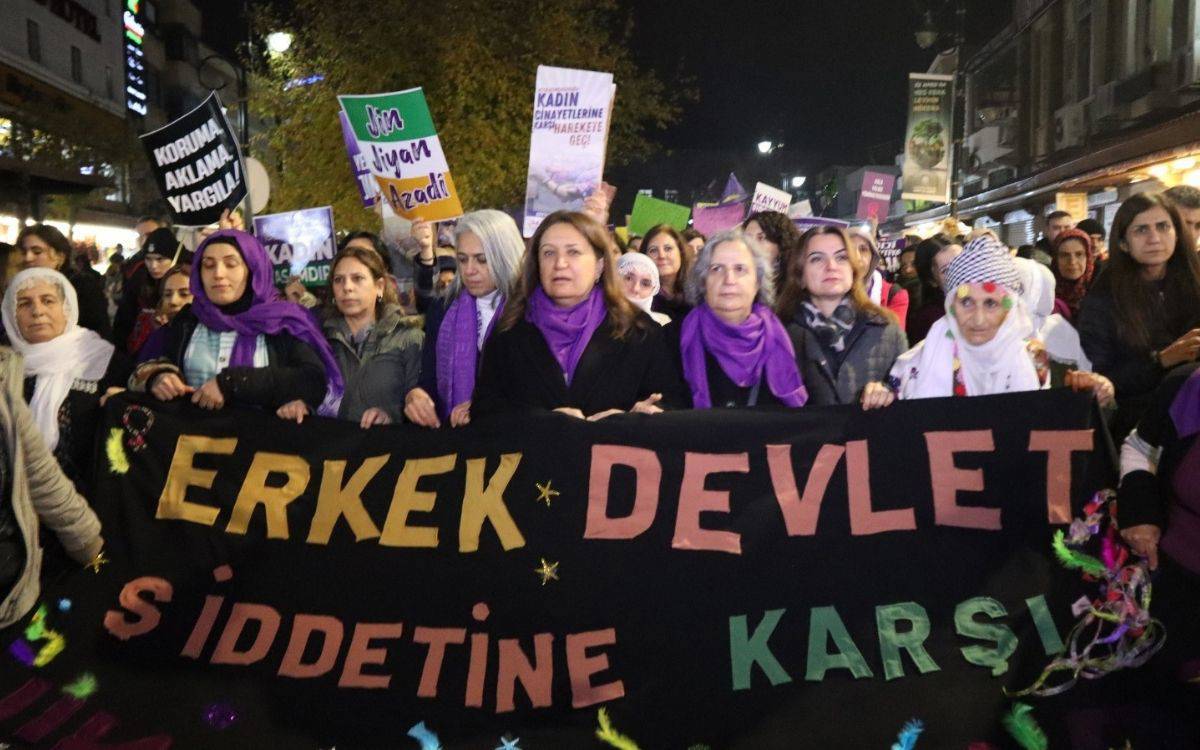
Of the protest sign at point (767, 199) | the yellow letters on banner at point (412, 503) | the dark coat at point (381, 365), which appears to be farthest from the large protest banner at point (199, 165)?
the protest sign at point (767, 199)

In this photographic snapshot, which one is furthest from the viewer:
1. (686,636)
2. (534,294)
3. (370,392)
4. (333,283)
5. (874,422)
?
(333,283)

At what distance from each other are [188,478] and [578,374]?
4.93ft

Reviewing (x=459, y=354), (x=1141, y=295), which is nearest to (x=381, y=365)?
(x=459, y=354)

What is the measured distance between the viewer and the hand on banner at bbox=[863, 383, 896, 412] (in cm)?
338

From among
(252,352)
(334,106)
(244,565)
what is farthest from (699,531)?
(334,106)

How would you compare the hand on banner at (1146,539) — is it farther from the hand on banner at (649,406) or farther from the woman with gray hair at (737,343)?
the hand on banner at (649,406)

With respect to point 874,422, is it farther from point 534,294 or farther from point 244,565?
point 244,565

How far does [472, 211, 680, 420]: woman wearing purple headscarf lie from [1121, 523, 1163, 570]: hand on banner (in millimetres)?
1549

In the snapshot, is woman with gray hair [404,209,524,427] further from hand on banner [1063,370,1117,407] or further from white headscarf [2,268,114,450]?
hand on banner [1063,370,1117,407]

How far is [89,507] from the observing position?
11.3ft

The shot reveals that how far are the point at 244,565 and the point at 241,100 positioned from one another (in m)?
13.4

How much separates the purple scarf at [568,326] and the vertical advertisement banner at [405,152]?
3.26 m

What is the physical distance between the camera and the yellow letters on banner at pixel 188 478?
3586 mm

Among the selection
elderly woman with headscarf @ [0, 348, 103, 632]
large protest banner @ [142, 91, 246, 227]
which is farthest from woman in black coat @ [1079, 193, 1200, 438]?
large protest banner @ [142, 91, 246, 227]
